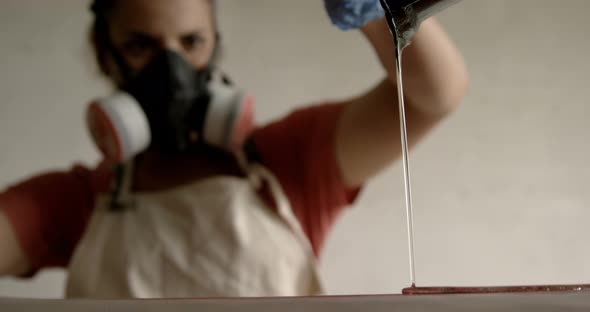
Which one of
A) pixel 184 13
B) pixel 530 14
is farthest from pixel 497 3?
pixel 184 13

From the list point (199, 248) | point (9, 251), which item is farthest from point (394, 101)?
point (9, 251)

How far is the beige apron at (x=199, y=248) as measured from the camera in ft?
2.27

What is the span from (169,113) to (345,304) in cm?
53

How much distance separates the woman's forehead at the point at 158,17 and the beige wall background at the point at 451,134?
0.89 feet

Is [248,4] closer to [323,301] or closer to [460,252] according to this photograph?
[460,252]

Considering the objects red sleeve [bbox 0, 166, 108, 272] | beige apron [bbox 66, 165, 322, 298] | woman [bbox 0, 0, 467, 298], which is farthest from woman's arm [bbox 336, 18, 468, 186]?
red sleeve [bbox 0, 166, 108, 272]

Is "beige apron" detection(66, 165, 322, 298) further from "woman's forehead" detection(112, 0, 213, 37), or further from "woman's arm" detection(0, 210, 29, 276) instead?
"woman's forehead" detection(112, 0, 213, 37)

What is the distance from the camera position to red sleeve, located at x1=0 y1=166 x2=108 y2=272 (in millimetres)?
741

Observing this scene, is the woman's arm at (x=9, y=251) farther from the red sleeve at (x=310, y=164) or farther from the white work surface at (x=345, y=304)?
the white work surface at (x=345, y=304)

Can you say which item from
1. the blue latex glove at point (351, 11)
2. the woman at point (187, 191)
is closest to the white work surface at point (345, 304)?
the blue latex glove at point (351, 11)

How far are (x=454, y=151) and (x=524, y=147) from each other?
0.12 metres

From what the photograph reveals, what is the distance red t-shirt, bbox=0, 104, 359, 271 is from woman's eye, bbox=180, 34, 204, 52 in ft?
0.46

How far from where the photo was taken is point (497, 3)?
1112 millimetres

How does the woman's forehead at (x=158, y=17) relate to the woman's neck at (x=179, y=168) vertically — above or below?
above
